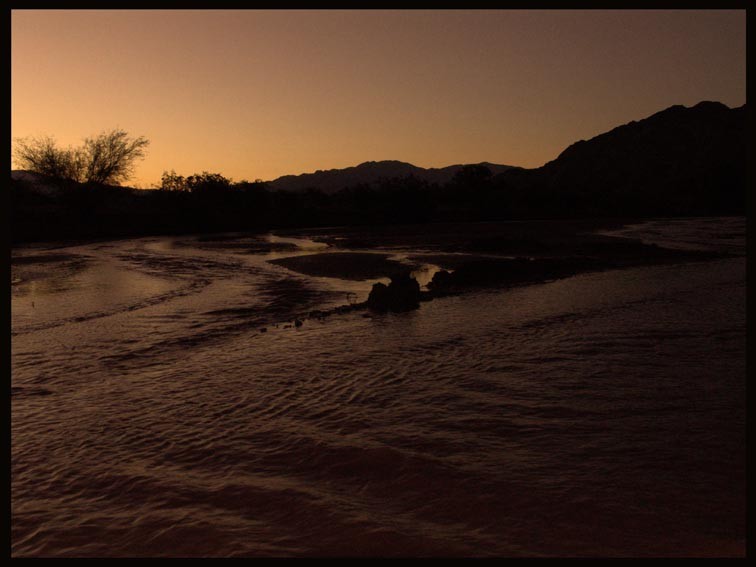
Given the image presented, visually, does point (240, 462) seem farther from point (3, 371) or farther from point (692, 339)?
point (692, 339)

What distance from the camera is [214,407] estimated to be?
8289 mm

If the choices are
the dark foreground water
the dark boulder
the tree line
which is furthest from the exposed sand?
the tree line

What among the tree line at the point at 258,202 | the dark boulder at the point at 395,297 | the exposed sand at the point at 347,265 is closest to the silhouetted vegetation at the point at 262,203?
the tree line at the point at 258,202

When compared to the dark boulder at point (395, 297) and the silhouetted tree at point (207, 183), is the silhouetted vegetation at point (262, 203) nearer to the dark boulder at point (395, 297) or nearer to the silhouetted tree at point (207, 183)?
the silhouetted tree at point (207, 183)

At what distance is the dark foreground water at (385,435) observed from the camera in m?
5.03

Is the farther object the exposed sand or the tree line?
the tree line

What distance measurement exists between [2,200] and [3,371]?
540cm

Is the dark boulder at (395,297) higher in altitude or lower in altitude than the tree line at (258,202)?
lower

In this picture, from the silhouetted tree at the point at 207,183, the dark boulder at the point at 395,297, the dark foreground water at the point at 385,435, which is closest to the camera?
the dark foreground water at the point at 385,435

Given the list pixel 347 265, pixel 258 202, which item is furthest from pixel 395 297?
pixel 258 202

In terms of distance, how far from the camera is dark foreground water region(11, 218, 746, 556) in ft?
16.5

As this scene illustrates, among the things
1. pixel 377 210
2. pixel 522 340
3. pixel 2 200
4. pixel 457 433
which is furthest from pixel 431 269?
pixel 377 210

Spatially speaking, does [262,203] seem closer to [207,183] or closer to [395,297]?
[207,183]

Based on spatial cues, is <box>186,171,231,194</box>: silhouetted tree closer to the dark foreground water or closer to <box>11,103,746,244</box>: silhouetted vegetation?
<box>11,103,746,244</box>: silhouetted vegetation
